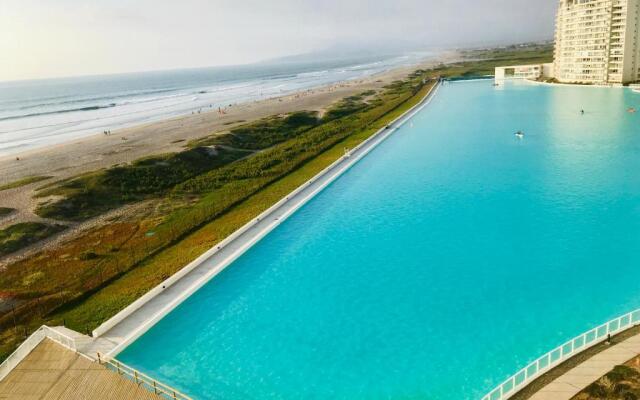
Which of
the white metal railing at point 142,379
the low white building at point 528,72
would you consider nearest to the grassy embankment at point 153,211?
the white metal railing at point 142,379

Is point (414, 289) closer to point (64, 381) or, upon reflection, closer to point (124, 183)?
point (64, 381)

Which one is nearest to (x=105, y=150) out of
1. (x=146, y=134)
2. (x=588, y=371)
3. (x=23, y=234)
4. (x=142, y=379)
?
(x=146, y=134)

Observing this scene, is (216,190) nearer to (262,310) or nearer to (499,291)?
(262,310)

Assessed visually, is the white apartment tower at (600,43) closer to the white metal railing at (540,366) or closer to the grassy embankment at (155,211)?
the grassy embankment at (155,211)

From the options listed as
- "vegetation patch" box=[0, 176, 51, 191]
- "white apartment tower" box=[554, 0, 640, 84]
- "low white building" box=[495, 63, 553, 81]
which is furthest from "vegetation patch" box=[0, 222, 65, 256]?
"low white building" box=[495, 63, 553, 81]

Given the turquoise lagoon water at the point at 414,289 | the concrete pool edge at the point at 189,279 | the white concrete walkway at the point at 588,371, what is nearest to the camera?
the white concrete walkway at the point at 588,371

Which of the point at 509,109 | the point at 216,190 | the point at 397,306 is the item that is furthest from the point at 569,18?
the point at 397,306

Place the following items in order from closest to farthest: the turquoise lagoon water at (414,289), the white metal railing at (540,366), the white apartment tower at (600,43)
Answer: the white metal railing at (540,366)
the turquoise lagoon water at (414,289)
the white apartment tower at (600,43)
